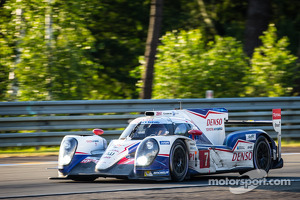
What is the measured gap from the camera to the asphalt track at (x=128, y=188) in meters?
7.61

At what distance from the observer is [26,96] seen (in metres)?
15.8

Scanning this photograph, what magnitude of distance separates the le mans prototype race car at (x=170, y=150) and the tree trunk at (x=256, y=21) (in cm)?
1034

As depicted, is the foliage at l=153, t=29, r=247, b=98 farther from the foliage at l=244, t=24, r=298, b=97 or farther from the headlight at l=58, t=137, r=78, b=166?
the headlight at l=58, t=137, r=78, b=166

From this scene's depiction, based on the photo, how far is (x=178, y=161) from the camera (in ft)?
29.0

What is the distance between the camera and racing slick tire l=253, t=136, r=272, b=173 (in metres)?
10.2

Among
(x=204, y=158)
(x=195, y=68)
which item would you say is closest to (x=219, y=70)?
(x=195, y=68)

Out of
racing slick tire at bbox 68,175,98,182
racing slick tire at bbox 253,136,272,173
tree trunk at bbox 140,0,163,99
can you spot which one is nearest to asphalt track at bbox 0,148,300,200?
racing slick tire at bbox 68,175,98,182

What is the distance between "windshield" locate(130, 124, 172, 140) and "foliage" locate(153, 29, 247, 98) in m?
7.81

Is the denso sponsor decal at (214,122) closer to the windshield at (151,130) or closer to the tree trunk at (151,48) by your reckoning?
the windshield at (151,130)

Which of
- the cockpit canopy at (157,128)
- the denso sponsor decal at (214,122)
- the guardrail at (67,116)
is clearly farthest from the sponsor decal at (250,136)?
the guardrail at (67,116)

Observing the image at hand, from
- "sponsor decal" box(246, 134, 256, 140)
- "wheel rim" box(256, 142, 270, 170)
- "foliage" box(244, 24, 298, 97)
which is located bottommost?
"wheel rim" box(256, 142, 270, 170)

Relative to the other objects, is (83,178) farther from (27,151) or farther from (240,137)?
(27,151)

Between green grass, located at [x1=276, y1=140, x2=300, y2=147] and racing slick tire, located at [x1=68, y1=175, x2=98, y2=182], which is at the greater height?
racing slick tire, located at [x1=68, y1=175, x2=98, y2=182]

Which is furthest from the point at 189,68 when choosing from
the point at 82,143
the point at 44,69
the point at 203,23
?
the point at 82,143
